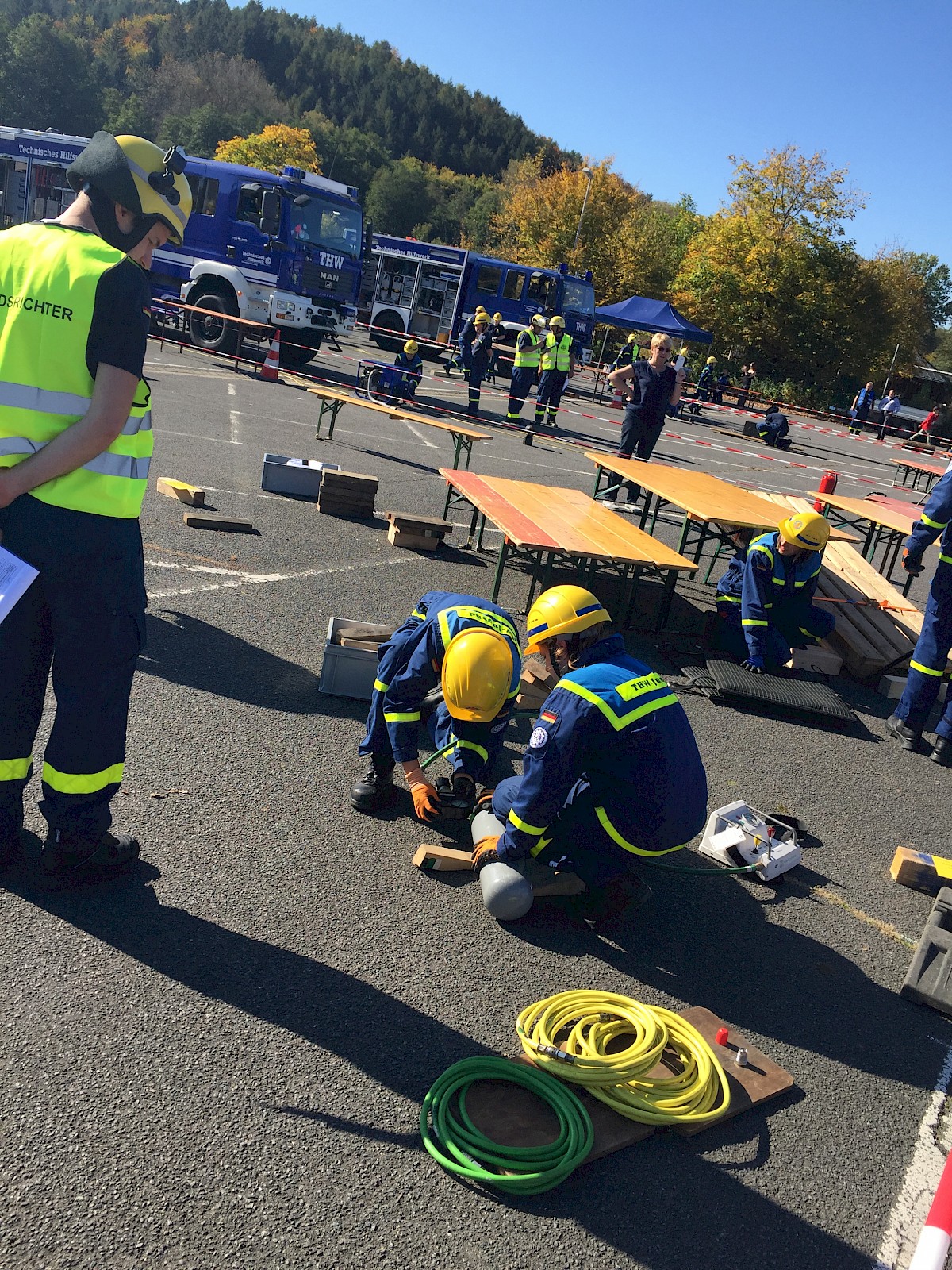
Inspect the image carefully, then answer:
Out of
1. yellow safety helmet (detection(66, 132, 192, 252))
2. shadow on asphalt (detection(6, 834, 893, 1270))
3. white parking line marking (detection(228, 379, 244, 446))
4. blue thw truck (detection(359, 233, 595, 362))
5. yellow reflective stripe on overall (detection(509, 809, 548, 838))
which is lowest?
shadow on asphalt (detection(6, 834, 893, 1270))

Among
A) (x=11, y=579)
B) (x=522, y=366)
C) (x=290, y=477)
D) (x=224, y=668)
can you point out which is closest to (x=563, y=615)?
(x=11, y=579)

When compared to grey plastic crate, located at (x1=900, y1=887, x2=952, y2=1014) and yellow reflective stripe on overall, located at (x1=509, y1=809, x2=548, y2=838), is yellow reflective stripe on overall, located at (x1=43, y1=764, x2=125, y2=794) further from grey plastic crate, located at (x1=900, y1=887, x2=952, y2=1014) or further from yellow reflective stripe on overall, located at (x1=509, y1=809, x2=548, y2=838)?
grey plastic crate, located at (x1=900, y1=887, x2=952, y2=1014)

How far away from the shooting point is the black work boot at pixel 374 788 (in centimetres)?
427

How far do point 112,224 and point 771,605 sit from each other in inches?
210

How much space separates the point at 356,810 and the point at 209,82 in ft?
359

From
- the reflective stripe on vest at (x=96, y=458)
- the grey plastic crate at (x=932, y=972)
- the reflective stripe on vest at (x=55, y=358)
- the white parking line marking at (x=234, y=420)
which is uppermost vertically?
the reflective stripe on vest at (x=55, y=358)

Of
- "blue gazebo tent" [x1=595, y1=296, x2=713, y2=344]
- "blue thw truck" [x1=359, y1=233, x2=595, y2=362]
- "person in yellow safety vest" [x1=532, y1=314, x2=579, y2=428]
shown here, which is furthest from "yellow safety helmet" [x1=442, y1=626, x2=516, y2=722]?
"blue thw truck" [x1=359, y1=233, x2=595, y2=362]

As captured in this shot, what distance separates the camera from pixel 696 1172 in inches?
107

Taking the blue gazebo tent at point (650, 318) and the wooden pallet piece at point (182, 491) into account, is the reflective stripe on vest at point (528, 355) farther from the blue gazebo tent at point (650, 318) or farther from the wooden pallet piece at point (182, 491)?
the wooden pallet piece at point (182, 491)

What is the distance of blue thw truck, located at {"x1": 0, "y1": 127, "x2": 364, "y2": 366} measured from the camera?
1820 cm

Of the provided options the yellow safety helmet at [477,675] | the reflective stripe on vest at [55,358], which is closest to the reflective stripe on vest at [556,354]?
the yellow safety helmet at [477,675]

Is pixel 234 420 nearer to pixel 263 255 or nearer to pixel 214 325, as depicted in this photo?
pixel 263 255

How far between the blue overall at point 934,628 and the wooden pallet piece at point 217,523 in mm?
5268

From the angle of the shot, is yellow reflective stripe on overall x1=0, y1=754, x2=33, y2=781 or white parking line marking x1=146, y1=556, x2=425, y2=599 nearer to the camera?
yellow reflective stripe on overall x1=0, y1=754, x2=33, y2=781
